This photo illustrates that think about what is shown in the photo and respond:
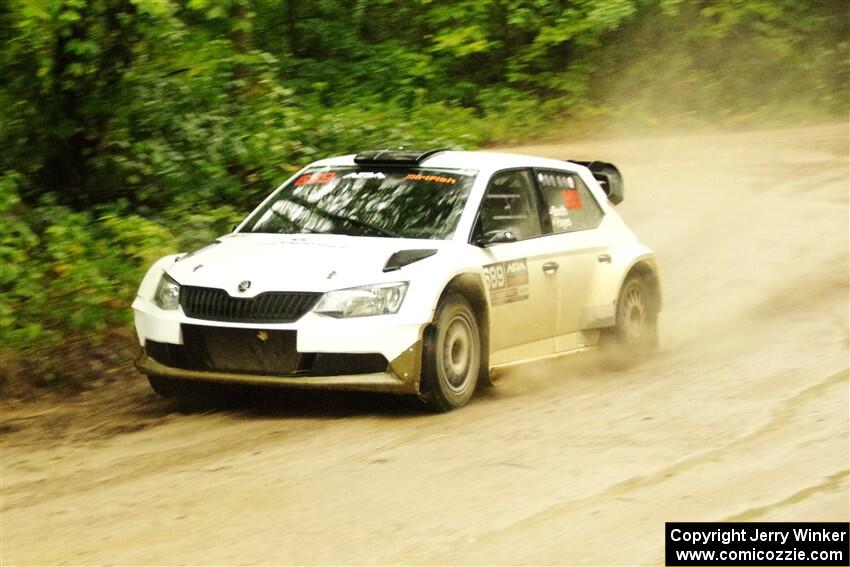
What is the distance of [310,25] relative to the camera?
2467 cm

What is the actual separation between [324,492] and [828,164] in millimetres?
15649

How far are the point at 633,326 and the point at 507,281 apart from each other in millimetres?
2036

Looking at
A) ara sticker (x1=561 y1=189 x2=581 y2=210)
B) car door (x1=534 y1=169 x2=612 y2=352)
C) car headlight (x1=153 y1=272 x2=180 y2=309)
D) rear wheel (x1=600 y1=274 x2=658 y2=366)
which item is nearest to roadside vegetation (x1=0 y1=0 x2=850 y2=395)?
car headlight (x1=153 y1=272 x2=180 y2=309)

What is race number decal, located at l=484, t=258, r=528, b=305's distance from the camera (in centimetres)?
913

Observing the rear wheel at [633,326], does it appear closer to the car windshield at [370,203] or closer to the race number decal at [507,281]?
the race number decal at [507,281]

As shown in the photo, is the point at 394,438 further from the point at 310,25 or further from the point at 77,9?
the point at 310,25

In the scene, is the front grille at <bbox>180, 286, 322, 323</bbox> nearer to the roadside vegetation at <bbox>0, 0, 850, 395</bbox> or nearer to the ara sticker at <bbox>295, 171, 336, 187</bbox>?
the ara sticker at <bbox>295, 171, 336, 187</bbox>

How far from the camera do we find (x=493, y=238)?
9.20m

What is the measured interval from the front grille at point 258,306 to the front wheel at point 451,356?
2.51 feet

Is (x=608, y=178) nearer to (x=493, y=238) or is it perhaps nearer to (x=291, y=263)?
(x=493, y=238)

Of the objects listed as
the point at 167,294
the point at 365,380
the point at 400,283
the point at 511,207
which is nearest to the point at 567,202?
the point at 511,207

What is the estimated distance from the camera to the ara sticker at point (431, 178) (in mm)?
9609

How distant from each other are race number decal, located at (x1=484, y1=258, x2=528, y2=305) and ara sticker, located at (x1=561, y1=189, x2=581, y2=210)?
3.94ft

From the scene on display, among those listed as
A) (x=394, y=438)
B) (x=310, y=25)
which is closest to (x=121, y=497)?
(x=394, y=438)
